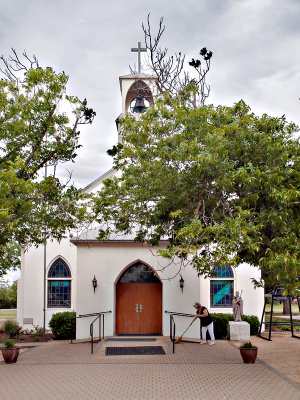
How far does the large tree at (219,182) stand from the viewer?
387 inches

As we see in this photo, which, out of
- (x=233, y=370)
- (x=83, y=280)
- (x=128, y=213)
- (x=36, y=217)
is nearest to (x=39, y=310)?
(x=83, y=280)

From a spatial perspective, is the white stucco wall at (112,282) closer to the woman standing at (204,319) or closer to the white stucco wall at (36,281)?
the woman standing at (204,319)

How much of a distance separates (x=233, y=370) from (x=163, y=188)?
512cm

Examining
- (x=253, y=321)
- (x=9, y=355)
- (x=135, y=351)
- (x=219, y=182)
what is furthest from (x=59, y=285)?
(x=219, y=182)

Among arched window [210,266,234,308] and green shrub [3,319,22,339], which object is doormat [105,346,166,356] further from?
green shrub [3,319,22,339]

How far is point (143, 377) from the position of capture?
11.1m

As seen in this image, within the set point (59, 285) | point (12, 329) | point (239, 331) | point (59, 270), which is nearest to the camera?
point (239, 331)

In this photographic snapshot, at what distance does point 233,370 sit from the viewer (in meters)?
11.9

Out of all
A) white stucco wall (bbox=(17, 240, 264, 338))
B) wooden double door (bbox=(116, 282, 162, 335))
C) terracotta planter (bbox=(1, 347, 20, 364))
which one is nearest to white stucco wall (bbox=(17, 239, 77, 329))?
white stucco wall (bbox=(17, 240, 264, 338))

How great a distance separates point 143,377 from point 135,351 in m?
3.84

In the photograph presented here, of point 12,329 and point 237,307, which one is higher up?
point 237,307

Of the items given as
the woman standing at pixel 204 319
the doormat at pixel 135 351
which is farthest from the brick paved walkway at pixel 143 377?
the woman standing at pixel 204 319

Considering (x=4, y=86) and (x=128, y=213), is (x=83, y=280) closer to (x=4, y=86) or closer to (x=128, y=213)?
(x=128, y=213)

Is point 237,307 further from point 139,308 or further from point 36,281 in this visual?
point 36,281
